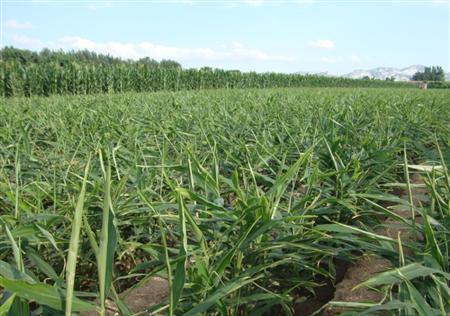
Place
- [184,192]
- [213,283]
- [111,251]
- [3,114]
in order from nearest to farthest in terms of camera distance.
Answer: [111,251] < [213,283] < [184,192] < [3,114]

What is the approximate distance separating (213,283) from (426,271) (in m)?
0.34

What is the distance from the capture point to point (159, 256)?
77 centimetres

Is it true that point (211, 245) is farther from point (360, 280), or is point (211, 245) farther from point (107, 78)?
point (107, 78)

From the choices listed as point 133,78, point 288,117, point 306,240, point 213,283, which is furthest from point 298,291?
point 133,78

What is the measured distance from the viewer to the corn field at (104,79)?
1667cm

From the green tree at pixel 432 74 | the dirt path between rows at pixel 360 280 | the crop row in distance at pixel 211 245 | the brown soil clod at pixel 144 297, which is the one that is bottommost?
the brown soil clod at pixel 144 297

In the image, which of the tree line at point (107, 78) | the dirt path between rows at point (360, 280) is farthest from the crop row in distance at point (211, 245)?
the tree line at point (107, 78)

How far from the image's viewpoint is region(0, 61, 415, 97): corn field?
1667 centimetres

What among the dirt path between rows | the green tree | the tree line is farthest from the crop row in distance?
the green tree

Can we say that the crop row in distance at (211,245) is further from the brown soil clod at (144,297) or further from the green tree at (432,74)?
the green tree at (432,74)

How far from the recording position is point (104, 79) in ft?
64.4

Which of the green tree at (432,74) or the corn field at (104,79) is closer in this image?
the corn field at (104,79)

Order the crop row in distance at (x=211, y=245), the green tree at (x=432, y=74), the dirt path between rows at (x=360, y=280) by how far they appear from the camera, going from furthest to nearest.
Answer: the green tree at (x=432, y=74), the dirt path between rows at (x=360, y=280), the crop row in distance at (x=211, y=245)

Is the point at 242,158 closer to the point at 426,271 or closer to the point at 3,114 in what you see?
the point at 426,271
